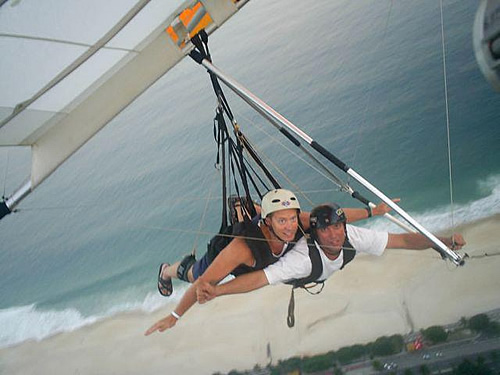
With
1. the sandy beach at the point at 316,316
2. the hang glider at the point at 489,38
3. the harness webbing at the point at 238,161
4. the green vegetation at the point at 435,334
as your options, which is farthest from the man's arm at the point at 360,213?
the hang glider at the point at 489,38

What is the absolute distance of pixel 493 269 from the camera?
10.0ft

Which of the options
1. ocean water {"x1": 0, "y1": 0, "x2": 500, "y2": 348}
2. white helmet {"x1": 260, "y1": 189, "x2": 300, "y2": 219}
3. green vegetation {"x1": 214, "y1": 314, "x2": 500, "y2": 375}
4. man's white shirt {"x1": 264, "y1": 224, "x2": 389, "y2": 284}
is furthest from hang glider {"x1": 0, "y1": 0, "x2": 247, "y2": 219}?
green vegetation {"x1": 214, "y1": 314, "x2": 500, "y2": 375}

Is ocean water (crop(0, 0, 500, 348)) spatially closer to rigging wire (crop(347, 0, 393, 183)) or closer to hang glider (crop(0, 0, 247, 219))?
rigging wire (crop(347, 0, 393, 183))

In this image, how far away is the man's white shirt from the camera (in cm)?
281

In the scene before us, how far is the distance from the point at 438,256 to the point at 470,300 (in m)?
0.38

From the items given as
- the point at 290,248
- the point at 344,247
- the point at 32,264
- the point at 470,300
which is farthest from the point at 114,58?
the point at 32,264

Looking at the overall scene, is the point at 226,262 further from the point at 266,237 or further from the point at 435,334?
the point at 435,334

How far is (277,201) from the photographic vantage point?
271 centimetres

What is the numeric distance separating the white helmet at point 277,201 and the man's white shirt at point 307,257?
0.22 metres

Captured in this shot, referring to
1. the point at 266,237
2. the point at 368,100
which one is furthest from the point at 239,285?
the point at 368,100

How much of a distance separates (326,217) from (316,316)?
2.71 ft

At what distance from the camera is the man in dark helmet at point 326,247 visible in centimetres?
279

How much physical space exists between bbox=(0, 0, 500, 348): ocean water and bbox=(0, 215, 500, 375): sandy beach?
0.72ft

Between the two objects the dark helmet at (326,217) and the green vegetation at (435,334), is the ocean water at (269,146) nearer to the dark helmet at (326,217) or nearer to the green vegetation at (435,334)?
the dark helmet at (326,217)
